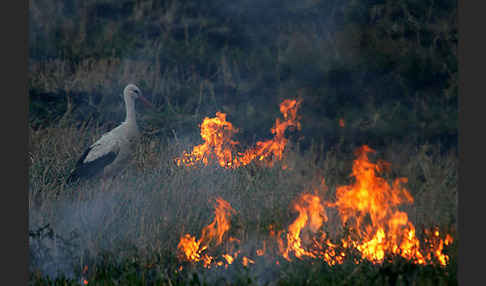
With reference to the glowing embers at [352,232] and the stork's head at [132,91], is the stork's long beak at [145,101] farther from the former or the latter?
the glowing embers at [352,232]

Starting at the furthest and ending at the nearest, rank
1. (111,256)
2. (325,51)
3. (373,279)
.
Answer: (325,51) < (111,256) < (373,279)

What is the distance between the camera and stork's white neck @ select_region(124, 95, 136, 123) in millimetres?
8094

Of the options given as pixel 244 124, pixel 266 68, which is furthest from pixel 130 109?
pixel 266 68

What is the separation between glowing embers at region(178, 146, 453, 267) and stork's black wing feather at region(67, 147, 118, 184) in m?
1.45

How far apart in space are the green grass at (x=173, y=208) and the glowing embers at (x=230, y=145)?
0.11 meters

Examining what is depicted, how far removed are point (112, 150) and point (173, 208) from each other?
44.2 inches

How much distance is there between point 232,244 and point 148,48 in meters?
2.87

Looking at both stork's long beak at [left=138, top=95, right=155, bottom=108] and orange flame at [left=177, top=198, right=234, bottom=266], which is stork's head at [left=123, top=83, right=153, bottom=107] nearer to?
stork's long beak at [left=138, top=95, right=155, bottom=108]

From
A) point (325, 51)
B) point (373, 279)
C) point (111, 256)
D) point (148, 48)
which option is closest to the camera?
point (373, 279)

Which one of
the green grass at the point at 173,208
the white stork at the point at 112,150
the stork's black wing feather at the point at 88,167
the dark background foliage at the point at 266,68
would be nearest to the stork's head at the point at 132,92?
the white stork at the point at 112,150

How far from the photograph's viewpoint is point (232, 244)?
7531mm

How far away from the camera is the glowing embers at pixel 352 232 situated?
7.35 meters

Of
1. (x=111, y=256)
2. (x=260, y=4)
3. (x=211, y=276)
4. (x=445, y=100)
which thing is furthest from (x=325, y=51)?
(x=111, y=256)

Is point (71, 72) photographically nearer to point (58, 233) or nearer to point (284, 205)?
point (58, 233)
